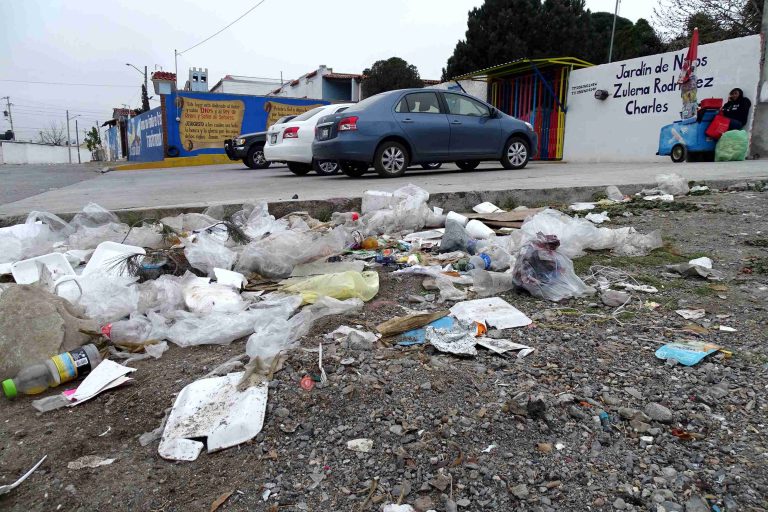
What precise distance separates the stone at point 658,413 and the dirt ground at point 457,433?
1 cm

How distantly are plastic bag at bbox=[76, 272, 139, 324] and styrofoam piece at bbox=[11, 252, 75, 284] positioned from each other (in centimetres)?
34

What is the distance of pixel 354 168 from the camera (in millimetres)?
8719

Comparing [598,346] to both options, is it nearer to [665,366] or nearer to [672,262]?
[665,366]

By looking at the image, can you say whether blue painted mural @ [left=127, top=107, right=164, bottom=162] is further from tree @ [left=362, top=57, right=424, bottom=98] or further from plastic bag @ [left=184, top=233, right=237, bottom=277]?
plastic bag @ [left=184, top=233, right=237, bottom=277]

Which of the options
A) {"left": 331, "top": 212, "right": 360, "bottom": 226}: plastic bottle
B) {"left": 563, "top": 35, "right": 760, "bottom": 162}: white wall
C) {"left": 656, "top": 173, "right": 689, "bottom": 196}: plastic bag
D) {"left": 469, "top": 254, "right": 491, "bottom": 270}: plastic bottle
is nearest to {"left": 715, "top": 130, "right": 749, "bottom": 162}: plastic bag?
{"left": 563, "top": 35, "right": 760, "bottom": 162}: white wall

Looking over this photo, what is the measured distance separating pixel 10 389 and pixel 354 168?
6.94 metres

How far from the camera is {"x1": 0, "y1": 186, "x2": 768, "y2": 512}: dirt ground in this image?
1476mm

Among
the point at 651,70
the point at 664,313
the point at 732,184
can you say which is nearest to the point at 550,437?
the point at 664,313

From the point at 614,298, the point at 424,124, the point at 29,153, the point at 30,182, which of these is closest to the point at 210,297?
the point at 614,298

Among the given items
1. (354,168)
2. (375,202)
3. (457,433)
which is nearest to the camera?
(457,433)

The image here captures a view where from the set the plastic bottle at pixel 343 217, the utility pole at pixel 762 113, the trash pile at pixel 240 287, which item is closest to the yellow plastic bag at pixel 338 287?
the trash pile at pixel 240 287

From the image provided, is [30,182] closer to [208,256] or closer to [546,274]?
[208,256]

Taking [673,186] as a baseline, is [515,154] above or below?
above

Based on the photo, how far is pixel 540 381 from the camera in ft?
6.45
